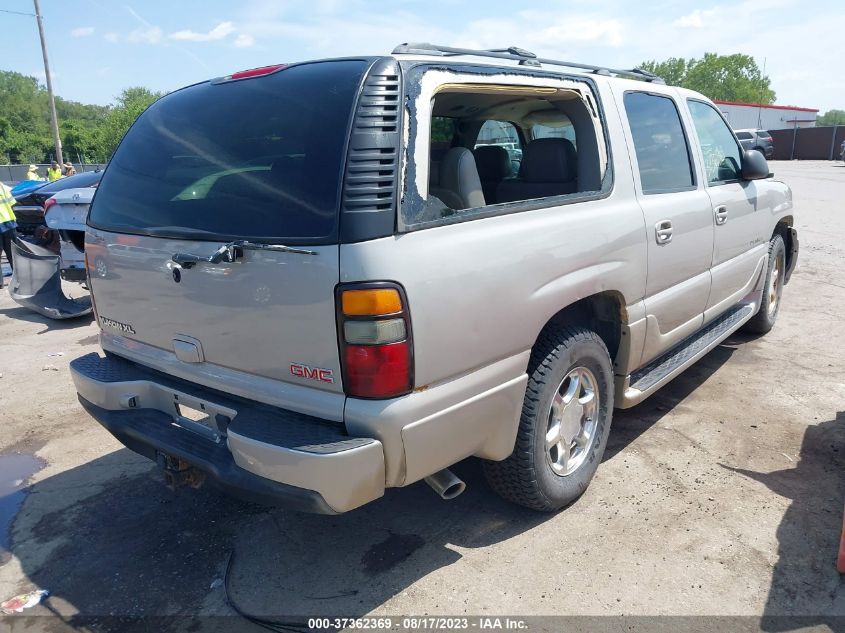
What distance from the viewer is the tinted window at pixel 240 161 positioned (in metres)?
2.29

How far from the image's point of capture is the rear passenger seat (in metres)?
3.55

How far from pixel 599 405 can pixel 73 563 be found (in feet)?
8.51

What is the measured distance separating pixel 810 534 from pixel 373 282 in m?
2.35

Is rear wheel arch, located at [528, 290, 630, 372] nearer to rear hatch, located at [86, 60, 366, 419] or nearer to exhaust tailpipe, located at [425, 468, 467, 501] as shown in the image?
exhaust tailpipe, located at [425, 468, 467, 501]

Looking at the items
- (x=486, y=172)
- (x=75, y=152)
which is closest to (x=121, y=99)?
(x=75, y=152)

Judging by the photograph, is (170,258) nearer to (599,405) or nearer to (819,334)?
(599,405)

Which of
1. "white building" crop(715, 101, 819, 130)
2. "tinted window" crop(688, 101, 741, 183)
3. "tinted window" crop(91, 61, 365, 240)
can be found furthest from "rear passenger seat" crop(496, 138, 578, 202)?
"white building" crop(715, 101, 819, 130)

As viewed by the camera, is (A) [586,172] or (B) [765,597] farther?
(A) [586,172]

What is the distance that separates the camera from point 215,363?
2592 millimetres

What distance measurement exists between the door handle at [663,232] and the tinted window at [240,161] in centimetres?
189

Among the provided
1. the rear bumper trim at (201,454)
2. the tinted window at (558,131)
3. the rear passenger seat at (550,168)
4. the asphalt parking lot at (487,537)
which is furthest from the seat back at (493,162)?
the rear bumper trim at (201,454)

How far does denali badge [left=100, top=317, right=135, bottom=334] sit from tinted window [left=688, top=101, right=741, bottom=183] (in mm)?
3491

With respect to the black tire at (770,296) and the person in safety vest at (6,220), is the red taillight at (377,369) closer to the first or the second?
the black tire at (770,296)

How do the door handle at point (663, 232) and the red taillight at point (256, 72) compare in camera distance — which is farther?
the door handle at point (663, 232)
